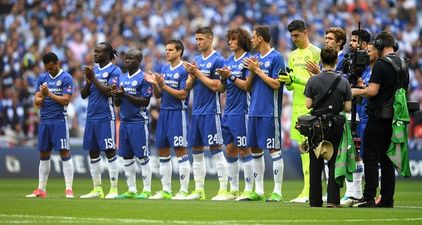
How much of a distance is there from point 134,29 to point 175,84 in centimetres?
1668

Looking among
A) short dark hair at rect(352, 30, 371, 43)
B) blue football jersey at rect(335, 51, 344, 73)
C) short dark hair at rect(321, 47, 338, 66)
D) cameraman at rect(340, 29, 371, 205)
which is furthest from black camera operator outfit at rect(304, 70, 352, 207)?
short dark hair at rect(352, 30, 371, 43)

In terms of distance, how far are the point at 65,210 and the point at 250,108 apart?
427cm

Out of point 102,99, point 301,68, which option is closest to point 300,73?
point 301,68

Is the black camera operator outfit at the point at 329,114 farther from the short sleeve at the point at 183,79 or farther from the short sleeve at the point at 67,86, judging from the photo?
the short sleeve at the point at 67,86

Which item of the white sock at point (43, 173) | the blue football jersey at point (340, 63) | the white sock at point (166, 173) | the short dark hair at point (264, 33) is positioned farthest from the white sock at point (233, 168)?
the white sock at point (43, 173)

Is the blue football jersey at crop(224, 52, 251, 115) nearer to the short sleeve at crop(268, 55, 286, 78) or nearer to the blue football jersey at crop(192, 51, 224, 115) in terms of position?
the blue football jersey at crop(192, 51, 224, 115)

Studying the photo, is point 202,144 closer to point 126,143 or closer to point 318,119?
point 126,143

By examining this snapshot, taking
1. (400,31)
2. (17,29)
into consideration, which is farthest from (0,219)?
(400,31)

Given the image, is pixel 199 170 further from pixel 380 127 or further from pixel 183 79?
pixel 380 127

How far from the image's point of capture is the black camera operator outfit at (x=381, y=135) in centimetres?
1898

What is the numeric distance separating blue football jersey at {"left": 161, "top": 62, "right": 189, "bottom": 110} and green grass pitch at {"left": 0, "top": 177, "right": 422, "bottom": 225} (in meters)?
2.17

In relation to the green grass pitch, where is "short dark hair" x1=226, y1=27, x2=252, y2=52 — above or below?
above

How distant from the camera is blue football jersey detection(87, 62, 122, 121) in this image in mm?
22109

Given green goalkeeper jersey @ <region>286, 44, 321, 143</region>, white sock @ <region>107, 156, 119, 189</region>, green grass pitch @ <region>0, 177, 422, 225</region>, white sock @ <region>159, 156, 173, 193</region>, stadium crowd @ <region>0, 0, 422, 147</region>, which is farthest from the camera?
stadium crowd @ <region>0, 0, 422, 147</region>
